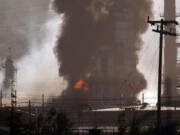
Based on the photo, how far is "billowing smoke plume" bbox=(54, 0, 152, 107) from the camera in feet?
398

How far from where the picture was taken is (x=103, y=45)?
133m

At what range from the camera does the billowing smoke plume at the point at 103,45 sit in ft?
398

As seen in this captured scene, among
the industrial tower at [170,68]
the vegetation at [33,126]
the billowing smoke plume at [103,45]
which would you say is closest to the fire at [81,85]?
the billowing smoke plume at [103,45]

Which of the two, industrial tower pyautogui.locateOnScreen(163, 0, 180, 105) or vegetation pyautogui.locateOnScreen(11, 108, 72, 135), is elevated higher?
industrial tower pyautogui.locateOnScreen(163, 0, 180, 105)

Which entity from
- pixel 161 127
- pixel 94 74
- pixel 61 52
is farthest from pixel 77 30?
pixel 161 127

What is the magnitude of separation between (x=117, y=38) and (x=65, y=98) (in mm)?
43676

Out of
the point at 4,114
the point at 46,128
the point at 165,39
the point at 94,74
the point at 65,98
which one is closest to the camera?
the point at 46,128

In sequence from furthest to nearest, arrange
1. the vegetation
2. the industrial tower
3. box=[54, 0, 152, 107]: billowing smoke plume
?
box=[54, 0, 152, 107]: billowing smoke plume → the industrial tower → the vegetation

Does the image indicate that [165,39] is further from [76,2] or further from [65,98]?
[65,98]

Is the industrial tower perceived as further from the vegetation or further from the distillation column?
the vegetation

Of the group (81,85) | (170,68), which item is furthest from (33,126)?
→ (81,85)

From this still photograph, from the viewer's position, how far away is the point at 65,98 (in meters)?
130

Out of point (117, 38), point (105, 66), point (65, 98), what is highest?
point (117, 38)

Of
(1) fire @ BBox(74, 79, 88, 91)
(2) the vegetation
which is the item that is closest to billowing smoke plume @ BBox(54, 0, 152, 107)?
(1) fire @ BBox(74, 79, 88, 91)
